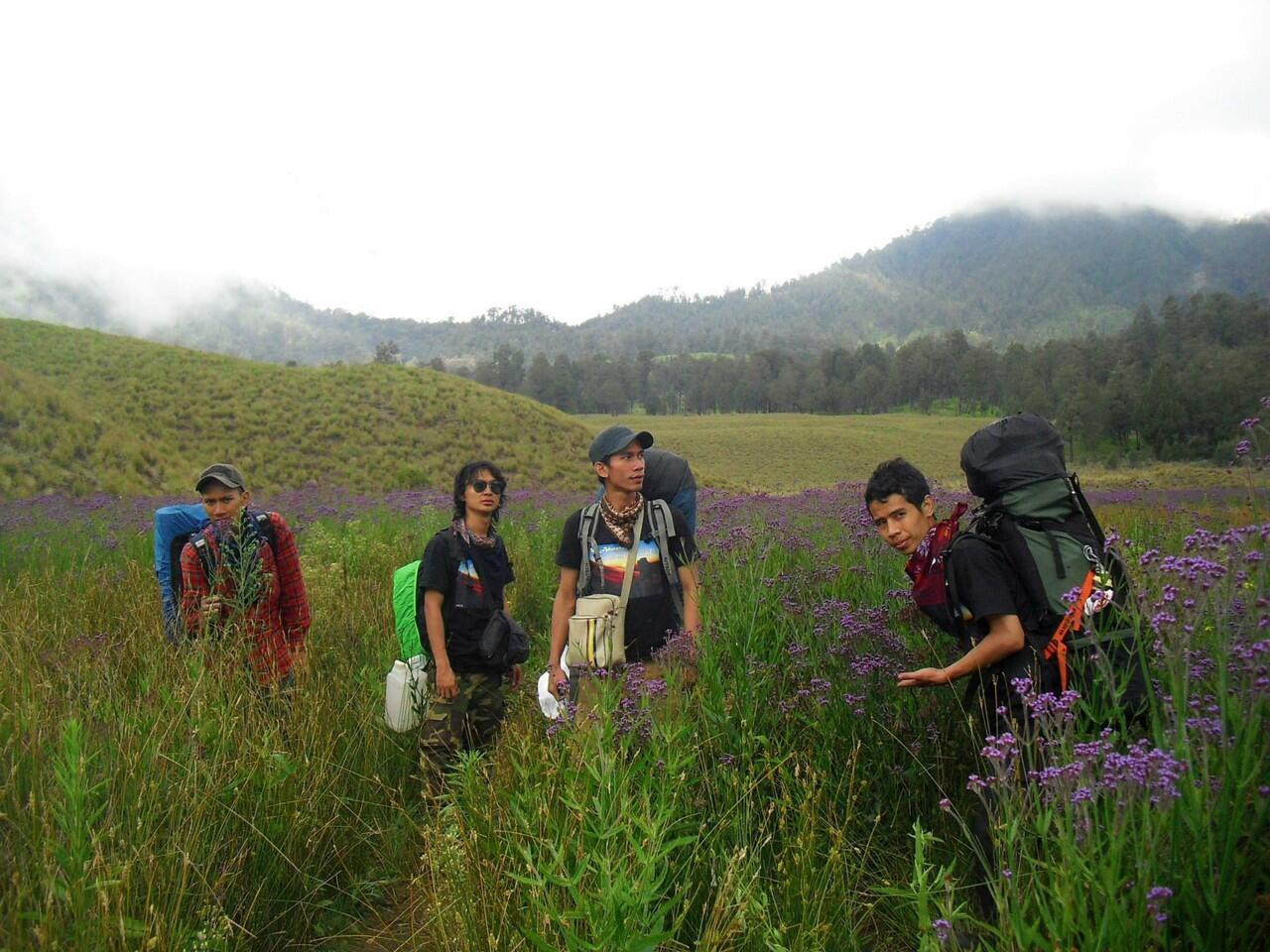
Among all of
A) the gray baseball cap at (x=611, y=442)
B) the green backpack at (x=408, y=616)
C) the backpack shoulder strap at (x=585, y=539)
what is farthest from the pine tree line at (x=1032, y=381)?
the green backpack at (x=408, y=616)

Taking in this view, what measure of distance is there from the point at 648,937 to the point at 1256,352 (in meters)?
63.9

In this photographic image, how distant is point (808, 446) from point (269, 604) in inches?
2162

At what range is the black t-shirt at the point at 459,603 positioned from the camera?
3875 millimetres

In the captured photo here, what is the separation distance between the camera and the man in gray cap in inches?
140

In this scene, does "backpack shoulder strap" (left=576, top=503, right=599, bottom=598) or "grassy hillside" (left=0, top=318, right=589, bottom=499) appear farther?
"grassy hillside" (left=0, top=318, right=589, bottom=499)

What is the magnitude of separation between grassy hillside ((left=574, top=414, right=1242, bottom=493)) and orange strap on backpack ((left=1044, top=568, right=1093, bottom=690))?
3265cm

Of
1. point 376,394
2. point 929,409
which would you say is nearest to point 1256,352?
point 929,409

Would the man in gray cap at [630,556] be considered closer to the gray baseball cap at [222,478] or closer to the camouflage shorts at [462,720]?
the camouflage shorts at [462,720]

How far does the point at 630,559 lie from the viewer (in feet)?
11.7

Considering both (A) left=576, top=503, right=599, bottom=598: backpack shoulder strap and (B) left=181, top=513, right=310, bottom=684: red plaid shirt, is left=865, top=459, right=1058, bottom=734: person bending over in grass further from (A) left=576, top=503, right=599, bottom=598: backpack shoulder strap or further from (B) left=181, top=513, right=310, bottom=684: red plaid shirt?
(B) left=181, top=513, right=310, bottom=684: red plaid shirt

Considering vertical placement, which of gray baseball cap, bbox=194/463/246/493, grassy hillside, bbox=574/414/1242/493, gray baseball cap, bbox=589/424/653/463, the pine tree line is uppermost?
the pine tree line

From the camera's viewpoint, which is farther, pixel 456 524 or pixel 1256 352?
pixel 1256 352

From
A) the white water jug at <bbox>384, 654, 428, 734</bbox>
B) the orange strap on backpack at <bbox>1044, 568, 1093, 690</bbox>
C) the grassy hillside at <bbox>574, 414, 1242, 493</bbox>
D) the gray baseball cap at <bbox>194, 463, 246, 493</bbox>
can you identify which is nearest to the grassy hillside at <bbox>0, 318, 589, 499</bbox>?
the grassy hillside at <bbox>574, 414, 1242, 493</bbox>

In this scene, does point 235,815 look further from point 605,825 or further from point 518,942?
point 605,825
